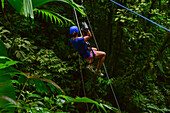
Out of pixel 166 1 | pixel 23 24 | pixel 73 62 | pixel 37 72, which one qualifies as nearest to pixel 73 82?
pixel 73 62

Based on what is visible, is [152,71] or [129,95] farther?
[129,95]

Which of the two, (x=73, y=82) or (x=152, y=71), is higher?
(x=152, y=71)

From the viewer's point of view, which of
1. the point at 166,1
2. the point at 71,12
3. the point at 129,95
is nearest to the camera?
the point at 166,1

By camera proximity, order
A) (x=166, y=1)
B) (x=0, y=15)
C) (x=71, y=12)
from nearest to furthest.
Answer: (x=166, y=1)
(x=0, y=15)
(x=71, y=12)

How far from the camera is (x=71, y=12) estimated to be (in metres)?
5.30

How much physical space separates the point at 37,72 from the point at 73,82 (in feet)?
5.41

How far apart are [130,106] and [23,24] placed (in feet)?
12.7

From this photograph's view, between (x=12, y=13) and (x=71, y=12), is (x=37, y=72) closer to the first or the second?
(x=12, y=13)

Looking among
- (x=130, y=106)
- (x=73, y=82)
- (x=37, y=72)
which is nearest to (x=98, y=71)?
(x=37, y=72)

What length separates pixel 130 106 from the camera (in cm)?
492

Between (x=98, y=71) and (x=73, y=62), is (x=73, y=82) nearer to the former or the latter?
(x=73, y=62)

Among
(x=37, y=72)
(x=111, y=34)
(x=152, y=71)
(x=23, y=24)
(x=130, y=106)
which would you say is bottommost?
(x=130, y=106)

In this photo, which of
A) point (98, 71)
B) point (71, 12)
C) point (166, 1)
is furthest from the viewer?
point (71, 12)

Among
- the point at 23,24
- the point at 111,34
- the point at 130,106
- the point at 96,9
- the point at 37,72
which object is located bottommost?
the point at 130,106
